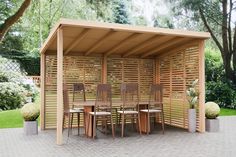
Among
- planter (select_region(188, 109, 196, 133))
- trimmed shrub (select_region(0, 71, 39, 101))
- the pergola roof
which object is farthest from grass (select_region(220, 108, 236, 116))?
trimmed shrub (select_region(0, 71, 39, 101))

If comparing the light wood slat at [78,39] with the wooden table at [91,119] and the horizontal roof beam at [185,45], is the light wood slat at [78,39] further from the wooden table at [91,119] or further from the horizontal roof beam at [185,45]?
the horizontal roof beam at [185,45]

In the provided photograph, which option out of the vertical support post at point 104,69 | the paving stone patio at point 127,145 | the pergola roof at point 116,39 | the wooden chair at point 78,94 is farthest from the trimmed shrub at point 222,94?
the wooden chair at point 78,94

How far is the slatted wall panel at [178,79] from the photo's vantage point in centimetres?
854

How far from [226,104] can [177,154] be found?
977 centimetres

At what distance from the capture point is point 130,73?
1002 centimetres

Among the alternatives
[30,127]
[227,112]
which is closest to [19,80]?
[30,127]

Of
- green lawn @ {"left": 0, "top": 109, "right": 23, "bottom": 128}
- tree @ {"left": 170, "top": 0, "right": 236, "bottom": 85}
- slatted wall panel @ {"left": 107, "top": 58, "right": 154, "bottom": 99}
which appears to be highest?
tree @ {"left": 170, "top": 0, "right": 236, "bottom": 85}

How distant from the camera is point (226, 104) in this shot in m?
14.5

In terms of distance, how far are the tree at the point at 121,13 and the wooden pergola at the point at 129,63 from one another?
38.0 ft

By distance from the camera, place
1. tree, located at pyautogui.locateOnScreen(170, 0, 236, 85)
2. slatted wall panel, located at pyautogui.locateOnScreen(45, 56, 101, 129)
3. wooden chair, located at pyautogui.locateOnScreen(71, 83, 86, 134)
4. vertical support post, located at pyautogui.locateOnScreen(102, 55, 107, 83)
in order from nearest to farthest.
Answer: wooden chair, located at pyautogui.locateOnScreen(71, 83, 86, 134) → slatted wall panel, located at pyautogui.locateOnScreen(45, 56, 101, 129) → vertical support post, located at pyautogui.locateOnScreen(102, 55, 107, 83) → tree, located at pyautogui.locateOnScreen(170, 0, 236, 85)

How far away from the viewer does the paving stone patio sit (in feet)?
18.9

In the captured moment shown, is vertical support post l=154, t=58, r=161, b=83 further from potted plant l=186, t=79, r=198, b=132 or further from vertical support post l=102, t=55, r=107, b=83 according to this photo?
potted plant l=186, t=79, r=198, b=132

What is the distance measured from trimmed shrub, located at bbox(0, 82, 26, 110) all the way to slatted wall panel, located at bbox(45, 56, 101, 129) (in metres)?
4.17

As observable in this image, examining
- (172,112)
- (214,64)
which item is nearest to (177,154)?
(172,112)
